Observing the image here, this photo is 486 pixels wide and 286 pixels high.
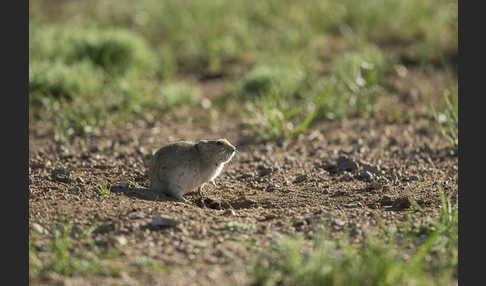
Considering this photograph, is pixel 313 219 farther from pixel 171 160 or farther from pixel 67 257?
pixel 67 257

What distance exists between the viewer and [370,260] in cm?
325

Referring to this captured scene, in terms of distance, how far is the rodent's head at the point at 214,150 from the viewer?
5094 millimetres

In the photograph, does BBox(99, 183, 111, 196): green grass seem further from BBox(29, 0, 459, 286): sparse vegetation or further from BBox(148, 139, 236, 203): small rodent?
BBox(148, 139, 236, 203): small rodent

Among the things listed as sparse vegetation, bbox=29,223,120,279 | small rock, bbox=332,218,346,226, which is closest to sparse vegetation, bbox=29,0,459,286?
sparse vegetation, bbox=29,223,120,279

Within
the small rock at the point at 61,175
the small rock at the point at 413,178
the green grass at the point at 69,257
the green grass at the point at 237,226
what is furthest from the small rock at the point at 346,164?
the green grass at the point at 69,257

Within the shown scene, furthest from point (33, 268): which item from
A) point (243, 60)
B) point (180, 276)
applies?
point (243, 60)

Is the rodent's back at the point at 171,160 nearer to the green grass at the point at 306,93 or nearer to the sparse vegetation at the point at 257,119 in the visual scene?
the sparse vegetation at the point at 257,119

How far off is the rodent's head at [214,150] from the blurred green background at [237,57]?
1643 mm

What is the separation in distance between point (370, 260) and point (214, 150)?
2.16 meters

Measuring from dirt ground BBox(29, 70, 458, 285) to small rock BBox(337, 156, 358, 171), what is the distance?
1cm

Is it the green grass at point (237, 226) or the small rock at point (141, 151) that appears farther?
the small rock at point (141, 151)

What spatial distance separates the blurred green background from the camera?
298 inches

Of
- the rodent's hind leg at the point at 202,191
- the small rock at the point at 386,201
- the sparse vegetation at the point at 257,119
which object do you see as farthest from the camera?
the rodent's hind leg at the point at 202,191

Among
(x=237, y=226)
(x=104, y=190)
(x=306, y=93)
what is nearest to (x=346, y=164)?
(x=237, y=226)
